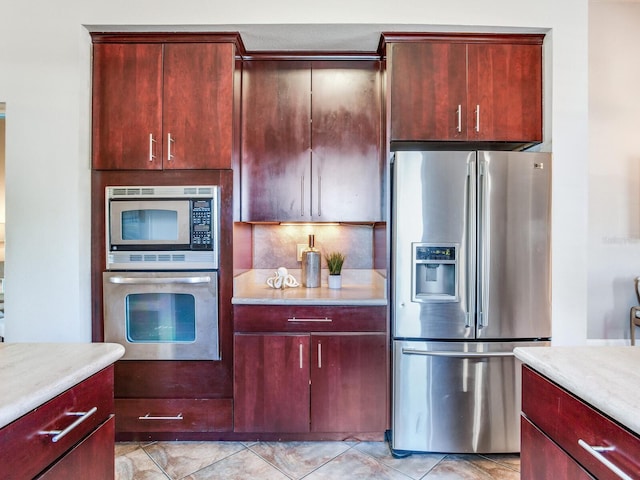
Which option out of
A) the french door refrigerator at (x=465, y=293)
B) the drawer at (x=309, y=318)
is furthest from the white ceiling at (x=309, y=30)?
the drawer at (x=309, y=318)

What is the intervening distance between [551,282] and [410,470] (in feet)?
4.34

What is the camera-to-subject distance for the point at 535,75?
211cm

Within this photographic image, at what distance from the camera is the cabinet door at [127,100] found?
2.08 meters

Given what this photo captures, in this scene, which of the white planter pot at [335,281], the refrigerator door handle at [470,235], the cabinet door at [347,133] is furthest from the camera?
the white planter pot at [335,281]

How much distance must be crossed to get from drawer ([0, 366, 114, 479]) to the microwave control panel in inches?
43.1

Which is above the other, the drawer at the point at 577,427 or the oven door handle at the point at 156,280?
the oven door handle at the point at 156,280

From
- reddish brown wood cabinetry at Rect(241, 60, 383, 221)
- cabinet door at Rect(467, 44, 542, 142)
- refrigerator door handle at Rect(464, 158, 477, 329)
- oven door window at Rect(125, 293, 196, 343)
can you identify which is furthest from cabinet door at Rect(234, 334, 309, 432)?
cabinet door at Rect(467, 44, 542, 142)

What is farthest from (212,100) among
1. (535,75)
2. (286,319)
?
(535,75)

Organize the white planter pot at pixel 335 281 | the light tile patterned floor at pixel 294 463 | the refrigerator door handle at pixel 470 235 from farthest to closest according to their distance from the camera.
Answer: the white planter pot at pixel 335 281, the refrigerator door handle at pixel 470 235, the light tile patterned floor at pixel 294 463

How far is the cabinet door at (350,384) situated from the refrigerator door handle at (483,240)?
60cm

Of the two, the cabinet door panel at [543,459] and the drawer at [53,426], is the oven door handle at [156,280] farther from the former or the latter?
the cabinet door panel at [543,459]

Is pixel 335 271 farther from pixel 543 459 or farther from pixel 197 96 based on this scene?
pixel 543 459

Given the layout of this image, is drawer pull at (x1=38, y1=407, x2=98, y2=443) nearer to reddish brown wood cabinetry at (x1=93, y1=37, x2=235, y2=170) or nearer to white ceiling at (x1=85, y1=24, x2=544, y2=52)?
reddish brown wood cabinetry at (x1=93, y1=37, x2=235, y2=170)

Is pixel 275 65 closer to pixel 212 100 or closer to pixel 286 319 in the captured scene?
pixel 212 100
